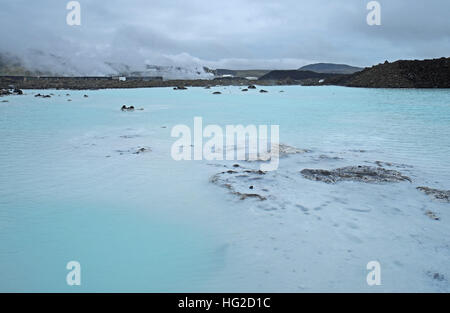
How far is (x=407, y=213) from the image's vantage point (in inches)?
161

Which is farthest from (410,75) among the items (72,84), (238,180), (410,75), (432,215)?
(72,84)

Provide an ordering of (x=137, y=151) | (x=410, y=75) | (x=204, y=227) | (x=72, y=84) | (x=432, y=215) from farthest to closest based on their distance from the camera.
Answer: (x=72, y=84) < (x=410, y=75) < (x=137, y=151) < (x=432, y=215) < (x=204, y=227)

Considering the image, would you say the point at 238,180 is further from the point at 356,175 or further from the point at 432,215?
the point at 432,215

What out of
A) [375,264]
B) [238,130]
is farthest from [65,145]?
[375,264]

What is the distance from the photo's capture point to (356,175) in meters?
5.51

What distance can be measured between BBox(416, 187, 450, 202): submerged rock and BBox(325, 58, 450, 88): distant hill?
146 feet

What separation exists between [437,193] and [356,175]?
123 cm

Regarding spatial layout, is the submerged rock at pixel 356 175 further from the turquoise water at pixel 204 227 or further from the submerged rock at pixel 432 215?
the submerged rock at pixel 432 215

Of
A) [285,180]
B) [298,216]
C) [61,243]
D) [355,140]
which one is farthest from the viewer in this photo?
[355,140]

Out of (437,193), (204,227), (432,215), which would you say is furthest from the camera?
(437,193)

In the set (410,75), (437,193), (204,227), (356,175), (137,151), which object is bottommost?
(204,227)

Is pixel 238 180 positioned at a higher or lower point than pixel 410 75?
lower
